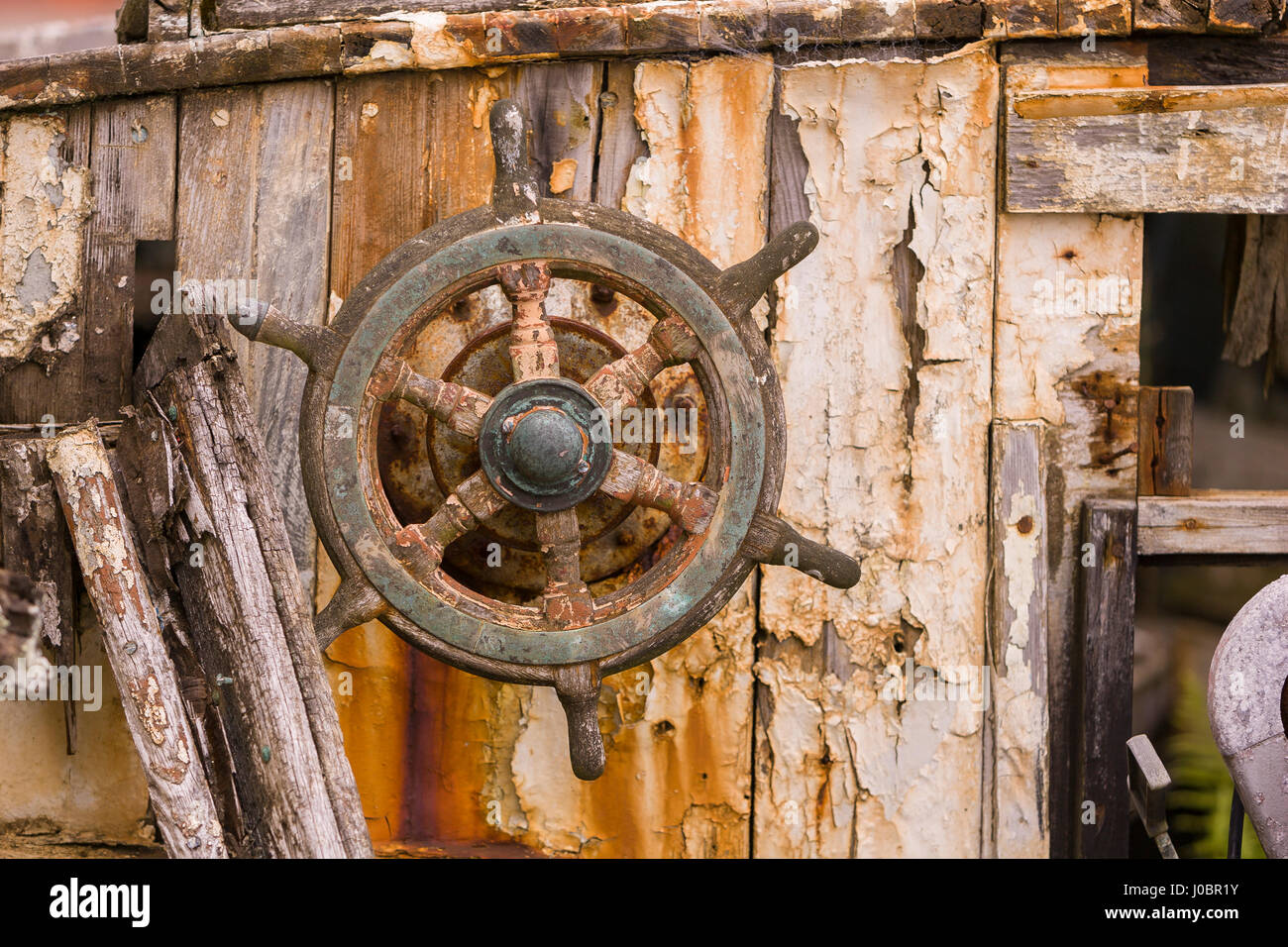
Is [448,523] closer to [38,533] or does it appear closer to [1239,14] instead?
[38,533]

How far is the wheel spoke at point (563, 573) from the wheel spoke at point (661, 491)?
7cm

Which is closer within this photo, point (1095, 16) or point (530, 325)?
point (530, 325)

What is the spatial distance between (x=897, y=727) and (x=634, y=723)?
0.41 metres

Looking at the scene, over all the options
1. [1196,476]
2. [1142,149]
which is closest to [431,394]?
[1142,149]

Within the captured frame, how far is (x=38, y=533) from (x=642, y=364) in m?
0.88

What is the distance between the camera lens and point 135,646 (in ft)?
4.11

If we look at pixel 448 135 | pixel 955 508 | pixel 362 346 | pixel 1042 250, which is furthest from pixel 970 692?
pixel 448 135

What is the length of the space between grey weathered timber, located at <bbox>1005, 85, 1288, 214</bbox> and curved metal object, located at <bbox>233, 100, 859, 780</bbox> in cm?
47

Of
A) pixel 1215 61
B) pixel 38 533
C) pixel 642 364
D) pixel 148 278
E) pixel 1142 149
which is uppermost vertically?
pixel 1215 61

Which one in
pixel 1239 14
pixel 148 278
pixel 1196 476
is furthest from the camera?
pixel 1196 476

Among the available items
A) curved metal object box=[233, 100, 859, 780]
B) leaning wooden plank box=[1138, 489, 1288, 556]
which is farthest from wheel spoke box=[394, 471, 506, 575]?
leaning wooden plank box=[1138, 489, 1288, 556]

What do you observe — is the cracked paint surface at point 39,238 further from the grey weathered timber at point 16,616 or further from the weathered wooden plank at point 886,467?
the weathered wooden plank at point 886,467

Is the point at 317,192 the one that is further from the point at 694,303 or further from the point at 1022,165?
the point at 1022,165

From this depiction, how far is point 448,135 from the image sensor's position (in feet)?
4.89
